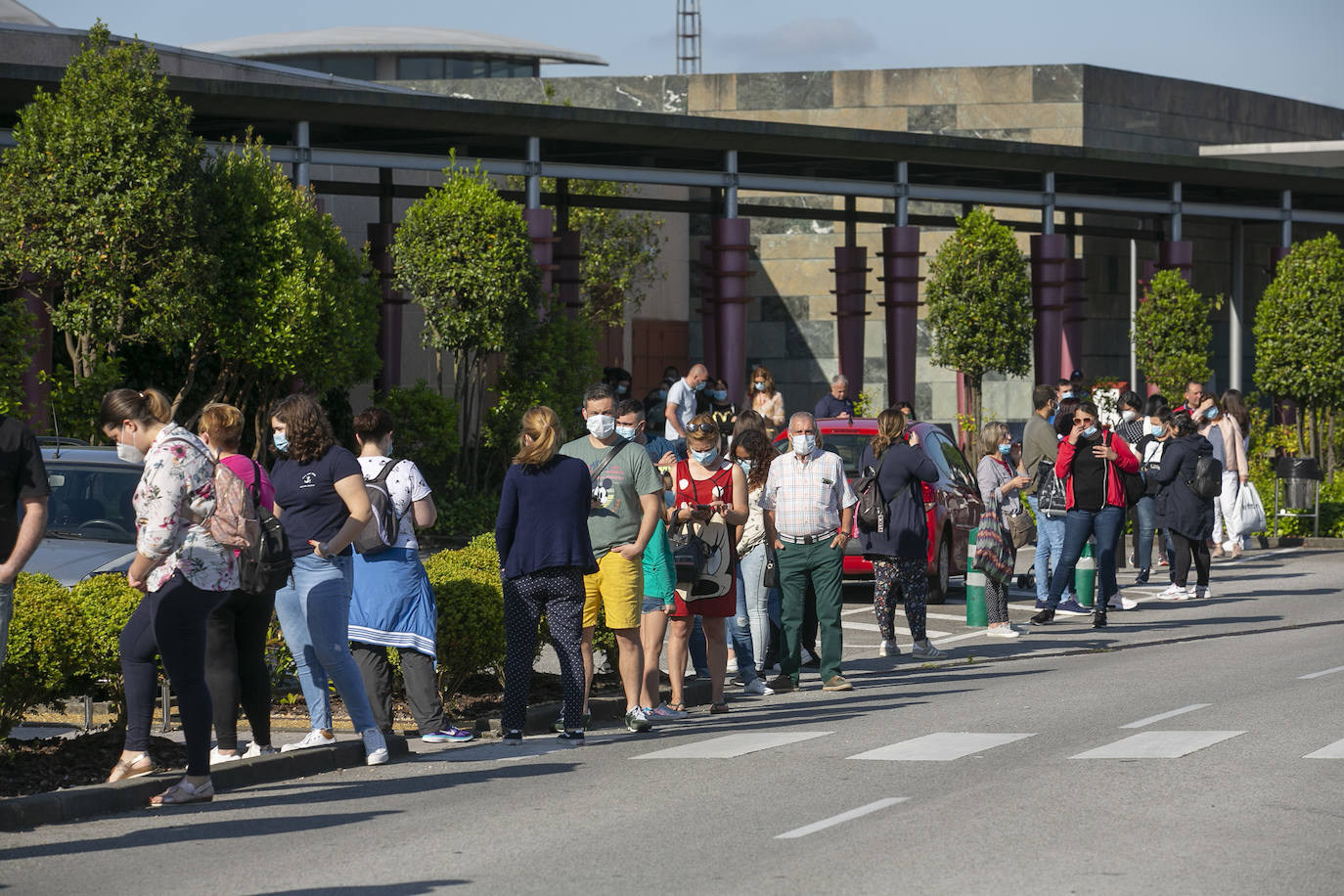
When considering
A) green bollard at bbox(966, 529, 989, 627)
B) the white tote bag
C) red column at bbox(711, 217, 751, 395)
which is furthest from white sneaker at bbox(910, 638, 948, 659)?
red column at bbox(711, 217, 751, 395)

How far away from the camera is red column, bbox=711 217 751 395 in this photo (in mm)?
33125

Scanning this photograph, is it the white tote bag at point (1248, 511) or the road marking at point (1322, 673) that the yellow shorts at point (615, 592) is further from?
the white tote bag at point (1248, 511)

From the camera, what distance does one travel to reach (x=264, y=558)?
978 cm

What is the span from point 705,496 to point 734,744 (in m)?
2.23

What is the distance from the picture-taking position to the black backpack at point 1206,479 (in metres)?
20.8

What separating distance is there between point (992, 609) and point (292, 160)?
14.3 m

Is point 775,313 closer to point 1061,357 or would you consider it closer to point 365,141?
point 1061,357

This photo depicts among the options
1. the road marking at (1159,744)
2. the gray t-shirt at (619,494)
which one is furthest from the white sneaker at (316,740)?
the road marking at (1159,744)

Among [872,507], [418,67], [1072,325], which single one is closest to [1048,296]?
[1072,325]

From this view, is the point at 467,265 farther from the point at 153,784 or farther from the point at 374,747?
the point at 153,784

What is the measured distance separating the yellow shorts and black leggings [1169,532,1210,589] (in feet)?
35.3

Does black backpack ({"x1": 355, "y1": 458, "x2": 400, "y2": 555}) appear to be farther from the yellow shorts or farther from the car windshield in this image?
the car windshield

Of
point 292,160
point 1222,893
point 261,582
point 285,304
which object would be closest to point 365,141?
point 292,160

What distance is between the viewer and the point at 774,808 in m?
9.03
